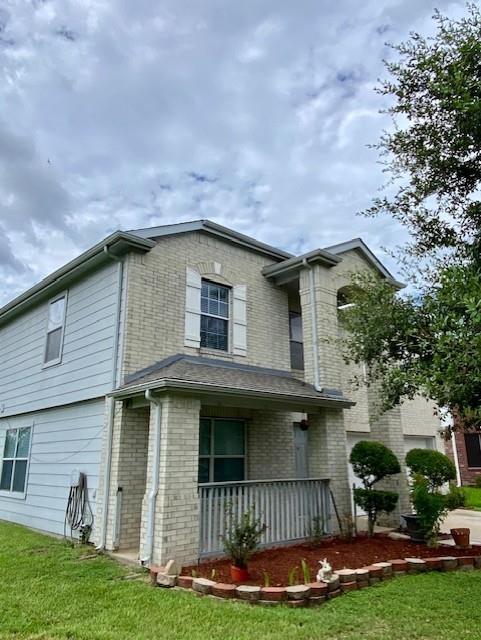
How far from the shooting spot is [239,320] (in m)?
11.0

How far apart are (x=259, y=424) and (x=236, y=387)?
3.15 meters

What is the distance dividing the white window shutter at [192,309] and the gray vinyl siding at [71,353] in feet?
5.22

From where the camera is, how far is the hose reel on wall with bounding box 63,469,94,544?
862 centimetres

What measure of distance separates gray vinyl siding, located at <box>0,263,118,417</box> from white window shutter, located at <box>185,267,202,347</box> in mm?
1591

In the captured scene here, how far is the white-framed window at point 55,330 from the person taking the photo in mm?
11406

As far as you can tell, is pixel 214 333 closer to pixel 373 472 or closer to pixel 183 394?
pixel 183 394

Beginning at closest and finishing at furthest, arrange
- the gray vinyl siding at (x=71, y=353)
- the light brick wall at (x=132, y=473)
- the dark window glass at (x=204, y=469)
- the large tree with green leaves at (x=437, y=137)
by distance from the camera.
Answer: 1. the large tree with green leaves at (x=437, y=137)
2. the light brick wall at (x=132, y=473)
3. the gray vinyl siding at (x=71, y=353)
4. the dark window glass at (x=204, y=469)

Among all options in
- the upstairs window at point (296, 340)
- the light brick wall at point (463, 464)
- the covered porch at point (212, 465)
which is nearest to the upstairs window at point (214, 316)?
the covered porch at point (212, 465)

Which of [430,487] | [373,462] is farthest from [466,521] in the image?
[373,462]

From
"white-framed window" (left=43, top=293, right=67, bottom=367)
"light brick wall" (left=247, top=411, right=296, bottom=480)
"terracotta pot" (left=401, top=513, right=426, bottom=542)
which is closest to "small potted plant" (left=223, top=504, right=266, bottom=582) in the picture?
"light brick wall" (left=247, top=411, right=296, bottom=480)

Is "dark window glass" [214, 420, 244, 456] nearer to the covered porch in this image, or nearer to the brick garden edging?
the covered porch

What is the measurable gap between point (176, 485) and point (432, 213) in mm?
5739

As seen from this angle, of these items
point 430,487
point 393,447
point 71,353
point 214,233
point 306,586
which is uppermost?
point 214,233

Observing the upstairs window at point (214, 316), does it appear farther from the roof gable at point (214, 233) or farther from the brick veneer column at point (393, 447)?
the brick veneer column at point (393, 447)
